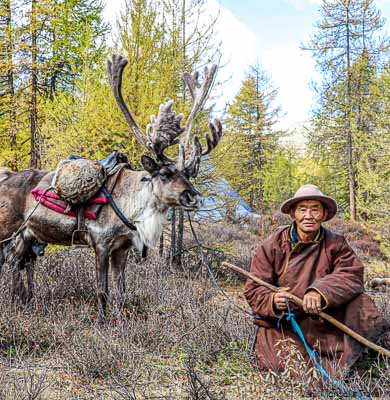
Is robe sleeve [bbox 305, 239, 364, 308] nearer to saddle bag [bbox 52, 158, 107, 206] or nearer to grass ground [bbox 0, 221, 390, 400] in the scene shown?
grass ground [bbox 0, 221, 390, 400]

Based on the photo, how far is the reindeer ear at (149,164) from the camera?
4625mm

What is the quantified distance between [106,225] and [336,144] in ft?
59.0

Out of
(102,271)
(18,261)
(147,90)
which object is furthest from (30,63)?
(102,271)

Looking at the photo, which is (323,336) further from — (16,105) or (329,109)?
(329,109)

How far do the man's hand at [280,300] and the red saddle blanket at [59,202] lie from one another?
2.24m

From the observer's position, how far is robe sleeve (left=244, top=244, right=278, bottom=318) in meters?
3.26

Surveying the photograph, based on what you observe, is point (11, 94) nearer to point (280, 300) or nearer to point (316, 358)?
point (280, 300)

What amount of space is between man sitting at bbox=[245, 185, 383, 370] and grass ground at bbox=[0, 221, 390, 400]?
204mm

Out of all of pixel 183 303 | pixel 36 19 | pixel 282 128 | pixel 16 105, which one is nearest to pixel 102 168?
pixel 183 303

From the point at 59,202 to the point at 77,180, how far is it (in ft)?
1.37

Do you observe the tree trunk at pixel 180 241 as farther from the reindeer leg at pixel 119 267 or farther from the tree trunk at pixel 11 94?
the tree trunk at pixel 11 94

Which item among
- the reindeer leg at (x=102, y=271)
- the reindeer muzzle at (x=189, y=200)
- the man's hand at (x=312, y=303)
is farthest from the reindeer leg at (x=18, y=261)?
the man's hand at (x=312, y=303)

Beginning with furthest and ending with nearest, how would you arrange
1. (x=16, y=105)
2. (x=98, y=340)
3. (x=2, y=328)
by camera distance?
(x=16, y=105), (x=2, y=328), (x=98, y=340)

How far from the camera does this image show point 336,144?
20906mm
